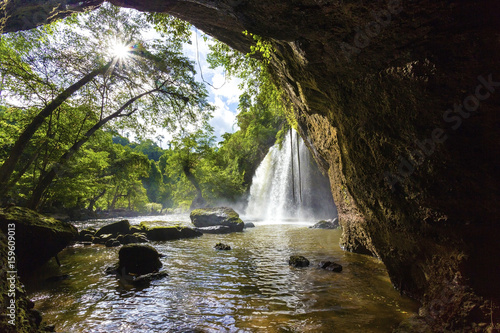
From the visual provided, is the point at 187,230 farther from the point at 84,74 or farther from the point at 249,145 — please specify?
the point at 249,145

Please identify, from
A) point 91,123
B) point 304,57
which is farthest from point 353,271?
point 91,123

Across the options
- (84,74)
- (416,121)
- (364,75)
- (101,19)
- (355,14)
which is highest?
(101,19)

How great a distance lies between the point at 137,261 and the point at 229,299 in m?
3.59

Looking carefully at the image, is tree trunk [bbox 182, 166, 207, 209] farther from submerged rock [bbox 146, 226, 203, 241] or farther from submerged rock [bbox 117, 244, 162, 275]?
submerged rock [bbox 117, 244, 162, 275]

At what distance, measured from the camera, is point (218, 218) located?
17.0 meters

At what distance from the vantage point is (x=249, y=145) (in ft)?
112

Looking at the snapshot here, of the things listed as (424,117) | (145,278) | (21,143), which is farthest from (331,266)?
(21,143)

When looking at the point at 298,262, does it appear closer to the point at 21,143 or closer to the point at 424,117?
the point at 424,117

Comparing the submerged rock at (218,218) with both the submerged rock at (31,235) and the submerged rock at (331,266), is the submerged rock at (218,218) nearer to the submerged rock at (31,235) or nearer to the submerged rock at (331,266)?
the submerged rock at (331,266)

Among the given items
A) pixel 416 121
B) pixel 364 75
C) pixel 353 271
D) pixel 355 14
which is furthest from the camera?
pixel 353 271

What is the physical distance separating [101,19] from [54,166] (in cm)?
781

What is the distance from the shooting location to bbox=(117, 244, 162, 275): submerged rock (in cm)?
655

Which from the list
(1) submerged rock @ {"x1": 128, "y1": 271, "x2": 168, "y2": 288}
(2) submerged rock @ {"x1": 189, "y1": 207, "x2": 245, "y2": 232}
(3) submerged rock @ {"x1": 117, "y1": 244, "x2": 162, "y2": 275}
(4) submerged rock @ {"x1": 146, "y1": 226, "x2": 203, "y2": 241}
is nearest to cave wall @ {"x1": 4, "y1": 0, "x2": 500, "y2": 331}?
(1) submerged rock @ {"x1": 128, "y1": 271, "x2": 168, "y2": 288}

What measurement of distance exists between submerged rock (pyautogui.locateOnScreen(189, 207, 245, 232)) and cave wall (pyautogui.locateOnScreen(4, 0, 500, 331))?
40.8 ft
